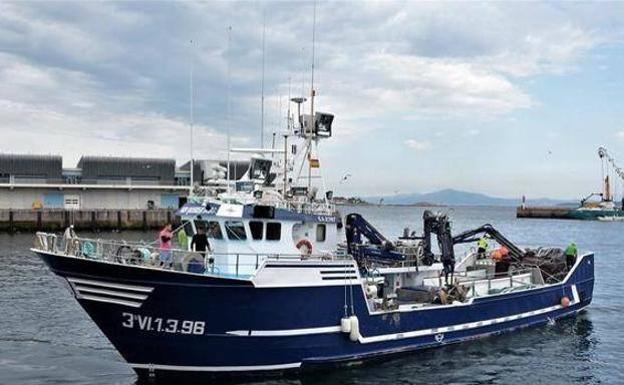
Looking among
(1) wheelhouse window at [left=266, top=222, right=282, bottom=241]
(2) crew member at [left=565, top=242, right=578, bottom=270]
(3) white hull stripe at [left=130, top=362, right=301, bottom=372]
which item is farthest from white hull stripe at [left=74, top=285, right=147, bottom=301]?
(2) crew member at [left=565, top=242, right=578, bottom=270]

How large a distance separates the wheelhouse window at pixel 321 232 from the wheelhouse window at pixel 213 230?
2.74 m

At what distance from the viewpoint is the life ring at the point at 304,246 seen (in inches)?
680

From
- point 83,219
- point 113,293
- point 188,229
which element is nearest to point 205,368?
point 113,293

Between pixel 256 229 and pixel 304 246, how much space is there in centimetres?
158

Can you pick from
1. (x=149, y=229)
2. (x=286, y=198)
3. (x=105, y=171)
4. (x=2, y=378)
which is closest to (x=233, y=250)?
(x=286, y=198)

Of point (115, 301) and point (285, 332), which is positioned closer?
point (115, 301)

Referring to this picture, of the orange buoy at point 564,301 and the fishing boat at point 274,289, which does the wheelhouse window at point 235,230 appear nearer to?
the fishing boat at point 274,289

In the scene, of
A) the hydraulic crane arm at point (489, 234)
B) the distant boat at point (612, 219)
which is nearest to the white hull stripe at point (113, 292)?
the hydraulic crane arm at point (489, 234)

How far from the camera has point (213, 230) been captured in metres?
16.6

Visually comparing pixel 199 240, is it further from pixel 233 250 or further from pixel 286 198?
pixel 286 198

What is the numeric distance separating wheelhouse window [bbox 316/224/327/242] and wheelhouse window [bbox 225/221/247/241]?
2.27 metres

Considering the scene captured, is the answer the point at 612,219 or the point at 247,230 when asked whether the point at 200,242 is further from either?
the point at 612,219

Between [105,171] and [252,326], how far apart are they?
58.1 meters

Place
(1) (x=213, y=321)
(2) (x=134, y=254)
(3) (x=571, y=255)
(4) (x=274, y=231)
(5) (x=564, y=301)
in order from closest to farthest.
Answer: (2) (x=134, y=254) < (1) (x=213, y=321) < (4) (x=274, y=231) < (5) (x=564, y=301) < (3) (x=571, y=255)
